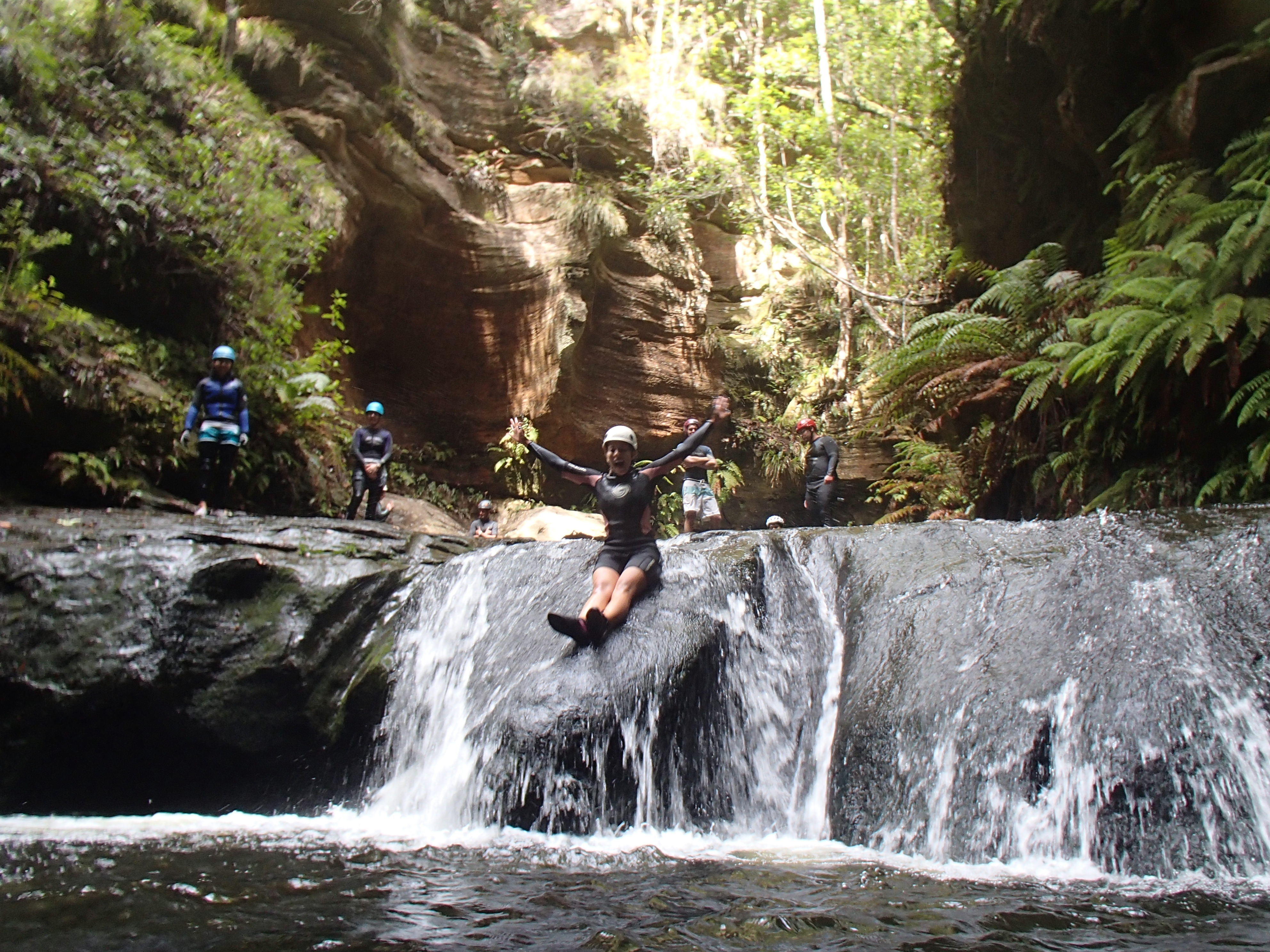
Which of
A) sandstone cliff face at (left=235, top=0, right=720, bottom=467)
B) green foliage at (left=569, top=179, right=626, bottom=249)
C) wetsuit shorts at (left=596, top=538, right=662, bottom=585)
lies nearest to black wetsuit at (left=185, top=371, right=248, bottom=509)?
wetsuit shorts at (left=596, top=538, right=662, bottom=585)

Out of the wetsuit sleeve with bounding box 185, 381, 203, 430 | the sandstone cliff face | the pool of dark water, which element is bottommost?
the pool of dark water

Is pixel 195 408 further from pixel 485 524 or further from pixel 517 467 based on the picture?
pixel 517 467

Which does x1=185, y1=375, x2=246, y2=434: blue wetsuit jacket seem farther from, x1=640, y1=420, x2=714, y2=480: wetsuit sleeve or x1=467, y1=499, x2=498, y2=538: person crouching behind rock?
x1=467, y1=499, x2=498, y2=538: person crouching behind rock

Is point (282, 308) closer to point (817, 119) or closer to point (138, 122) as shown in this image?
point (138, 122)

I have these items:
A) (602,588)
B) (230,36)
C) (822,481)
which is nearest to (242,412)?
(602,588)

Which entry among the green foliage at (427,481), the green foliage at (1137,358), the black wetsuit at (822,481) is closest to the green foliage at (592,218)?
the green foliage at (427,481)

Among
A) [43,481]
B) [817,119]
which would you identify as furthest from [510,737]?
[817,119]

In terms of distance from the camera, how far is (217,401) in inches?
314

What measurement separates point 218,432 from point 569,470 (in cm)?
393

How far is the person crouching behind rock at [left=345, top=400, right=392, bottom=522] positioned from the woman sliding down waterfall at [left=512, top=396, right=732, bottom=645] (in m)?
4.53

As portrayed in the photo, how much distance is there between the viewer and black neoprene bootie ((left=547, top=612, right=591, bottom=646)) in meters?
5.32

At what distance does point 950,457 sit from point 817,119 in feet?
24.7

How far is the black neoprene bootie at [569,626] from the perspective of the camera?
17.5 ft

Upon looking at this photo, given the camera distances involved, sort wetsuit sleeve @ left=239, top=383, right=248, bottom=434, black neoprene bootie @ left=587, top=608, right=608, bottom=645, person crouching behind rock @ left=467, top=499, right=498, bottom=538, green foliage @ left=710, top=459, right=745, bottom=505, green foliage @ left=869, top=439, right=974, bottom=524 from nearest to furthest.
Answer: black neoprene bootie @ left=587, top=608, right=608, bottom=645
wetsuit sleeve @ left=239, top=383, right=248, bottom=434
green foliage @ left=869, top=439, right=974, bottom=524
person crouching behind rock @ left=467, top=499, right=498, bottom=538
green foliage @ left=710, top=459, right=745, bottom=505
